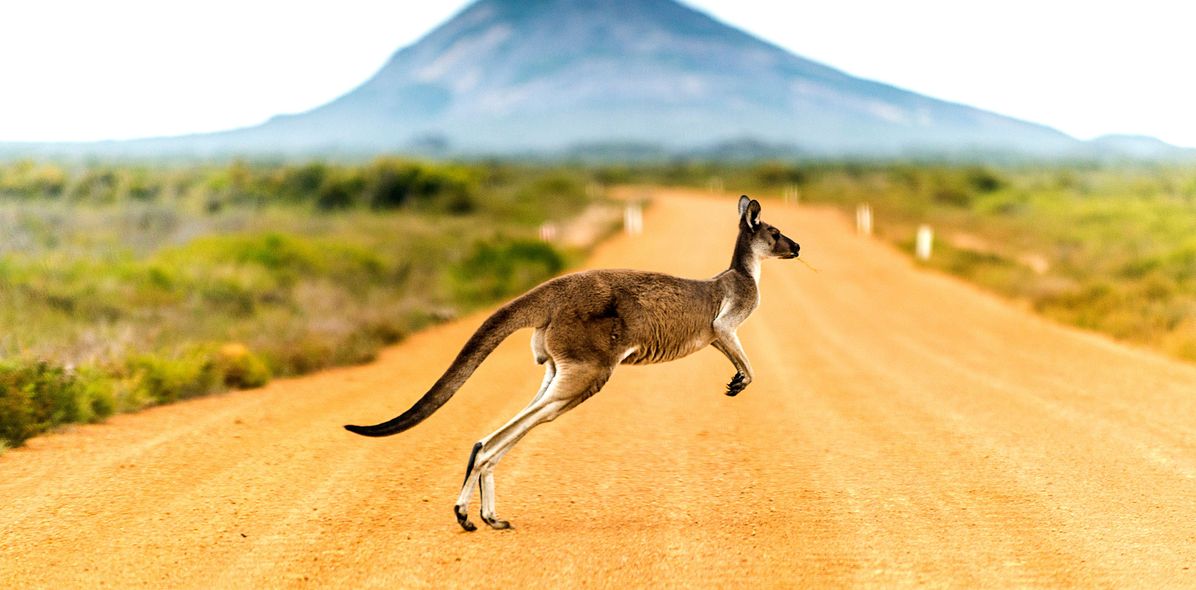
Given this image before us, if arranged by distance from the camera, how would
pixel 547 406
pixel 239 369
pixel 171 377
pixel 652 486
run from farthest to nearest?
pixel 239 369
pixel 171 377
pixel 652 486
pixel 547 406

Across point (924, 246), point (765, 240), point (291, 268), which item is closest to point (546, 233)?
point (765, 240)

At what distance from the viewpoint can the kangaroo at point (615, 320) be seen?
4.59m

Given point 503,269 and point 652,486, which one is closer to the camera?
point 652,486

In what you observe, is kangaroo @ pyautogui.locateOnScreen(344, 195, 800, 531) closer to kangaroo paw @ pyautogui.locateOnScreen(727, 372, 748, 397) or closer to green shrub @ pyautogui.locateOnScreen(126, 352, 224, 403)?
kangaroo paw @ pyautogui.locateOnScreen(727, 372, 748, 397)

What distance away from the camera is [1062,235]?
135 ft

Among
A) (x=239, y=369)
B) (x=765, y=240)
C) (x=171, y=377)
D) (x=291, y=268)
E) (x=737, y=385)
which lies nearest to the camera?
(x=737, y=385)

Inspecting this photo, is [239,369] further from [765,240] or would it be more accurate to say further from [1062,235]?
[1062,235]

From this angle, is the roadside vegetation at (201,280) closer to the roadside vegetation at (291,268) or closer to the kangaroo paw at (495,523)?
the roadside vegetation at (291,268)

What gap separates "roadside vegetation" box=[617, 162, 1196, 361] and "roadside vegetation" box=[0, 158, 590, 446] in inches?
417

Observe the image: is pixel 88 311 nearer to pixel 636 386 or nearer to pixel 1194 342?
pixel 636 386

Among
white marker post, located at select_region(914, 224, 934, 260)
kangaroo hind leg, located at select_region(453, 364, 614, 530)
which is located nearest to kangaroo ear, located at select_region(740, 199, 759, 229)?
kangaroo hind leg, located at select_region(453, 364, 614, 530)

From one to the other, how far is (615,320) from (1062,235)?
133ft

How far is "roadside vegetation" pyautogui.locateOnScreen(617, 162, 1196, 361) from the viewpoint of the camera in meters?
19.8

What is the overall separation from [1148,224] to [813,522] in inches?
1523
